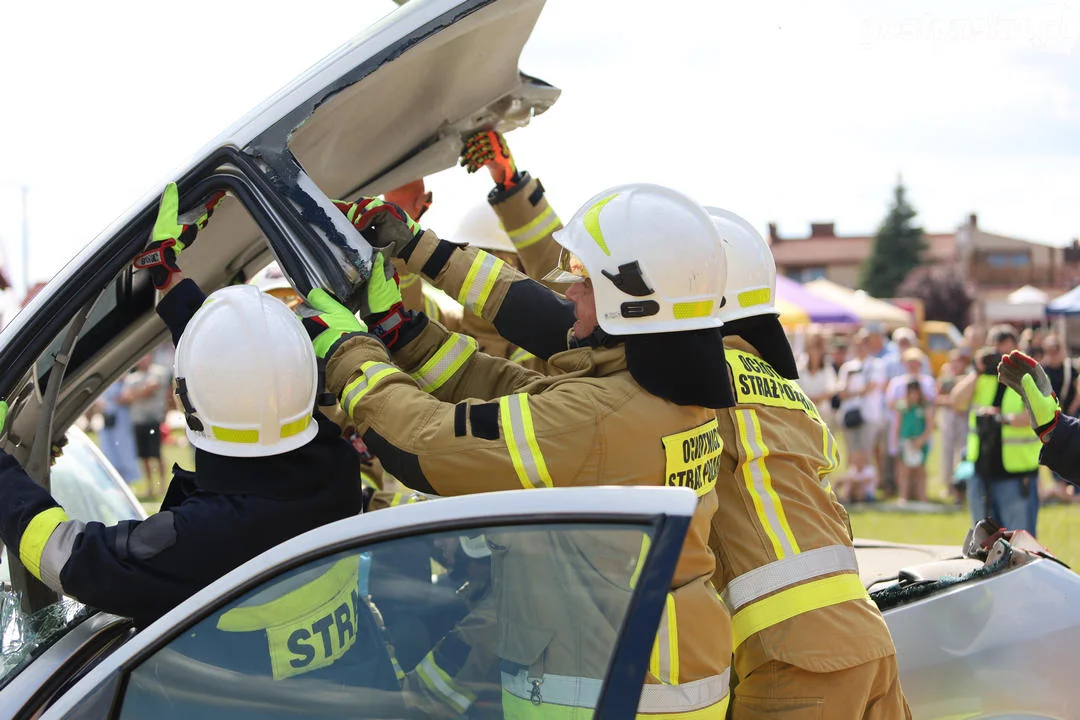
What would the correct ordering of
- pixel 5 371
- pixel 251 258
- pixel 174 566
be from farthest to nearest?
1. pixel 251 258
2. pixel 5 371
3. pixel 174 566

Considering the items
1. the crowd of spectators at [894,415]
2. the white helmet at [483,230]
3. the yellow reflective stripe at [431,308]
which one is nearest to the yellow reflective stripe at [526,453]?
the yellow reflective stripe at [431,308]

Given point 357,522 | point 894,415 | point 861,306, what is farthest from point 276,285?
point 861,306

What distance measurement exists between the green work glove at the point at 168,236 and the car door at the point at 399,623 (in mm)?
910

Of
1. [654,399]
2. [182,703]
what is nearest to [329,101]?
[654,399]

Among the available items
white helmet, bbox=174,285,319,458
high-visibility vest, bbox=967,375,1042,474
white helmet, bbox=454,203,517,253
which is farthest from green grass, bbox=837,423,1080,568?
white helmet, bbox=174,285,319,458

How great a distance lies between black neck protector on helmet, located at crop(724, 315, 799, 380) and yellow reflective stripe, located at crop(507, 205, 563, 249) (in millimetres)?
973

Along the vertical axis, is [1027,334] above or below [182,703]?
below

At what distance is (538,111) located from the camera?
119 inches

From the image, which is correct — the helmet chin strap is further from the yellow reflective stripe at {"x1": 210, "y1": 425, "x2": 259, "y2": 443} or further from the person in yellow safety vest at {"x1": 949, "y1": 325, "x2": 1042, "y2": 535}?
the person in yellow safety vest at {"x1": 949, "y1": 325, "x2": 1042, "y2": 535}

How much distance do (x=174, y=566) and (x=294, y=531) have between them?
24 centimetres

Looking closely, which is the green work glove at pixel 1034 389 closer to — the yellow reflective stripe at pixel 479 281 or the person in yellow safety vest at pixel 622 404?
the person in yellow safety vest at pixel 622 404

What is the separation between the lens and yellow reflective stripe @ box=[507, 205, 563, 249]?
3344 mm

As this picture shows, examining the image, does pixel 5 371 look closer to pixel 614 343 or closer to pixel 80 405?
pixel 80 405

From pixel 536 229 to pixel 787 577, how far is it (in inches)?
60.3
